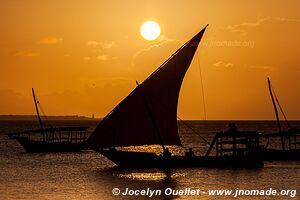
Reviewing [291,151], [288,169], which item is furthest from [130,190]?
[291,151]

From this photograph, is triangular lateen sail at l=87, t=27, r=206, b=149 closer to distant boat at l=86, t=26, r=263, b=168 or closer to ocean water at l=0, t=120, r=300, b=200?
distant boat at l=86, t=26, r=263, b=168

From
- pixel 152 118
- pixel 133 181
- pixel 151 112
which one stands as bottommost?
pixel 133 181

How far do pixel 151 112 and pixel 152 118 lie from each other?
135 centimetres

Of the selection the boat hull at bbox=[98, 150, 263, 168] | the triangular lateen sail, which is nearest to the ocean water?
the boat hull at bbox=[98, 150, 263, 168]

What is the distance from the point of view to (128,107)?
167ft

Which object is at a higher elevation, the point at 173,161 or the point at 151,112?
the point at 151,112

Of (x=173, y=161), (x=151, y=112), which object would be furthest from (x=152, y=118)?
(x=173, y=161)

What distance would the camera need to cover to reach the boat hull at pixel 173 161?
52.6m

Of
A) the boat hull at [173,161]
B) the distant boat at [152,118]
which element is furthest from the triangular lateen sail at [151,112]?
the boat hull at [173,161]

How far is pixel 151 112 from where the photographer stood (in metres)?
51.8

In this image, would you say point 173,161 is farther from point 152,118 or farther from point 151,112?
point 152,118

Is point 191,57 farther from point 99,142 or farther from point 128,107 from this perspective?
point 99,142

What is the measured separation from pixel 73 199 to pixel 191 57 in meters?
17.3

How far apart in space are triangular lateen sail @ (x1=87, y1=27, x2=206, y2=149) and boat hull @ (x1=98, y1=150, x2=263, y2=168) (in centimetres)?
176
